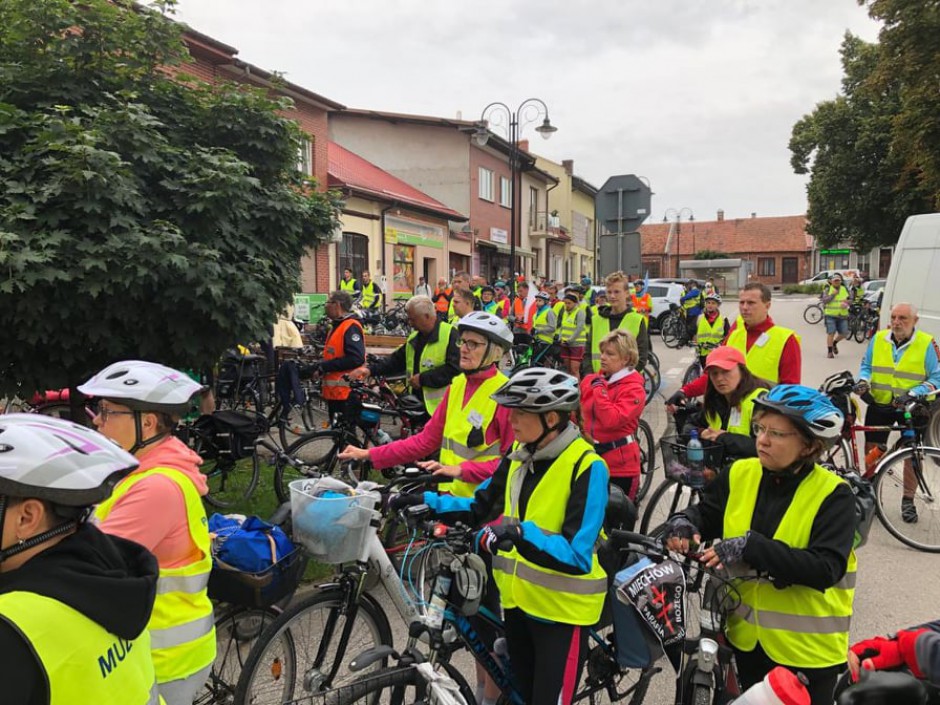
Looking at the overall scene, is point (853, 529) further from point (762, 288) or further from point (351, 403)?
point (351, 403)

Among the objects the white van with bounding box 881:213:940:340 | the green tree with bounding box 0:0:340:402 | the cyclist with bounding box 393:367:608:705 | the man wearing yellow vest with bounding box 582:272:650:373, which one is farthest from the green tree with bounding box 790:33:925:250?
the cyclist with bounding box 393:367:608:705

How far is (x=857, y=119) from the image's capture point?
33438 mm

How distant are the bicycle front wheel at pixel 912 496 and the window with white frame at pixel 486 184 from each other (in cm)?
2819

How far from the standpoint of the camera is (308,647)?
296 centimetres

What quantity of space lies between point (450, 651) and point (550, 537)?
2.24 feet

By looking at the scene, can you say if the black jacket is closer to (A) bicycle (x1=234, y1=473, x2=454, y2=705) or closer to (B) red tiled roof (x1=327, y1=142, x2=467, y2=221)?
(A) bicycle (x1=234, y1=473, x2=454, y2=705)

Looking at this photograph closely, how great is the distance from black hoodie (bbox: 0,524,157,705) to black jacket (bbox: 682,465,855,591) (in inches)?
74.3

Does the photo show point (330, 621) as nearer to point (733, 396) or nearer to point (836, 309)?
point (733, 396)

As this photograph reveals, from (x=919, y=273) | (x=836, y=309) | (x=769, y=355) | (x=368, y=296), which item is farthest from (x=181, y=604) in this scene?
(x=836, y=309)

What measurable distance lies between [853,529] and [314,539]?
201cm

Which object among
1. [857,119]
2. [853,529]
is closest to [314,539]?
[853,529]

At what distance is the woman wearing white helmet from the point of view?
4.35ft

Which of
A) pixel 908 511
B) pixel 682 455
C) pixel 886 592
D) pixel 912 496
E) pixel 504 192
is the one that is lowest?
pixel 886 592

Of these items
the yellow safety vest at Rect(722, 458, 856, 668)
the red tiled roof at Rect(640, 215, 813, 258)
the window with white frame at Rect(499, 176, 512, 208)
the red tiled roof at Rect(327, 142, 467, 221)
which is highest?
the red tiled roof at Rect(640, 215, 813, 258)
